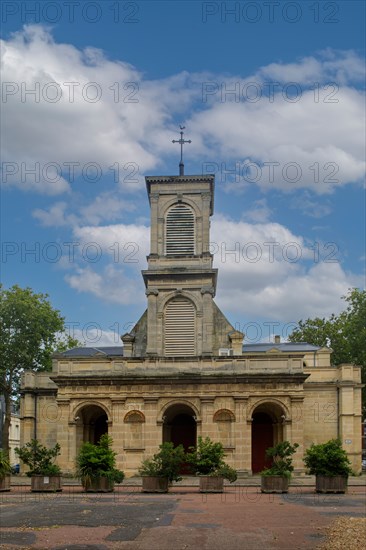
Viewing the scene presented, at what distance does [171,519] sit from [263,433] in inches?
1081

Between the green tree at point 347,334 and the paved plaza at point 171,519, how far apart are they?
2954 centimetres

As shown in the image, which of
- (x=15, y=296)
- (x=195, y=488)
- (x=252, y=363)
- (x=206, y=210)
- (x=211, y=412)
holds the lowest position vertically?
(x=195, y=488)

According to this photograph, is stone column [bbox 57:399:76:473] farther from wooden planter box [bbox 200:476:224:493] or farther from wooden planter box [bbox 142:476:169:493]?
wooden planter box [bbox 200:476:224:493]

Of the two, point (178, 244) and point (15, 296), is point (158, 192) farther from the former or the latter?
point (15, 296)

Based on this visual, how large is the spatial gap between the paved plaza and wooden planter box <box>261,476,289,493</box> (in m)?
0.63

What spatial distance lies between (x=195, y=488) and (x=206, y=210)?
64.0ft

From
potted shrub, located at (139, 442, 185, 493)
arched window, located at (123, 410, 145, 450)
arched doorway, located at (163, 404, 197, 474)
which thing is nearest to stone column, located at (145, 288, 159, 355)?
arched doorway, located at (163, 404, 197, 474)

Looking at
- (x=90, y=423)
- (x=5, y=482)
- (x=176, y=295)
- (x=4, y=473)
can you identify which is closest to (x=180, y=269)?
(x=176, y=295)

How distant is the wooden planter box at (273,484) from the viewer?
102 feet

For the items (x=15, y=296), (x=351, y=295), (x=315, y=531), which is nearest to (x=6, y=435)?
(x=15, y=296)

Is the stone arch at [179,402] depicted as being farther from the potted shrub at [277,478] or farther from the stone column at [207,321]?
the potted shrub at [277,478]

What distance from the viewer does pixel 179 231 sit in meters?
48.2

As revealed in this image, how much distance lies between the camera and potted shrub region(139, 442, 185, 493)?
31281mm

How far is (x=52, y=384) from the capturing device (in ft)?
164
